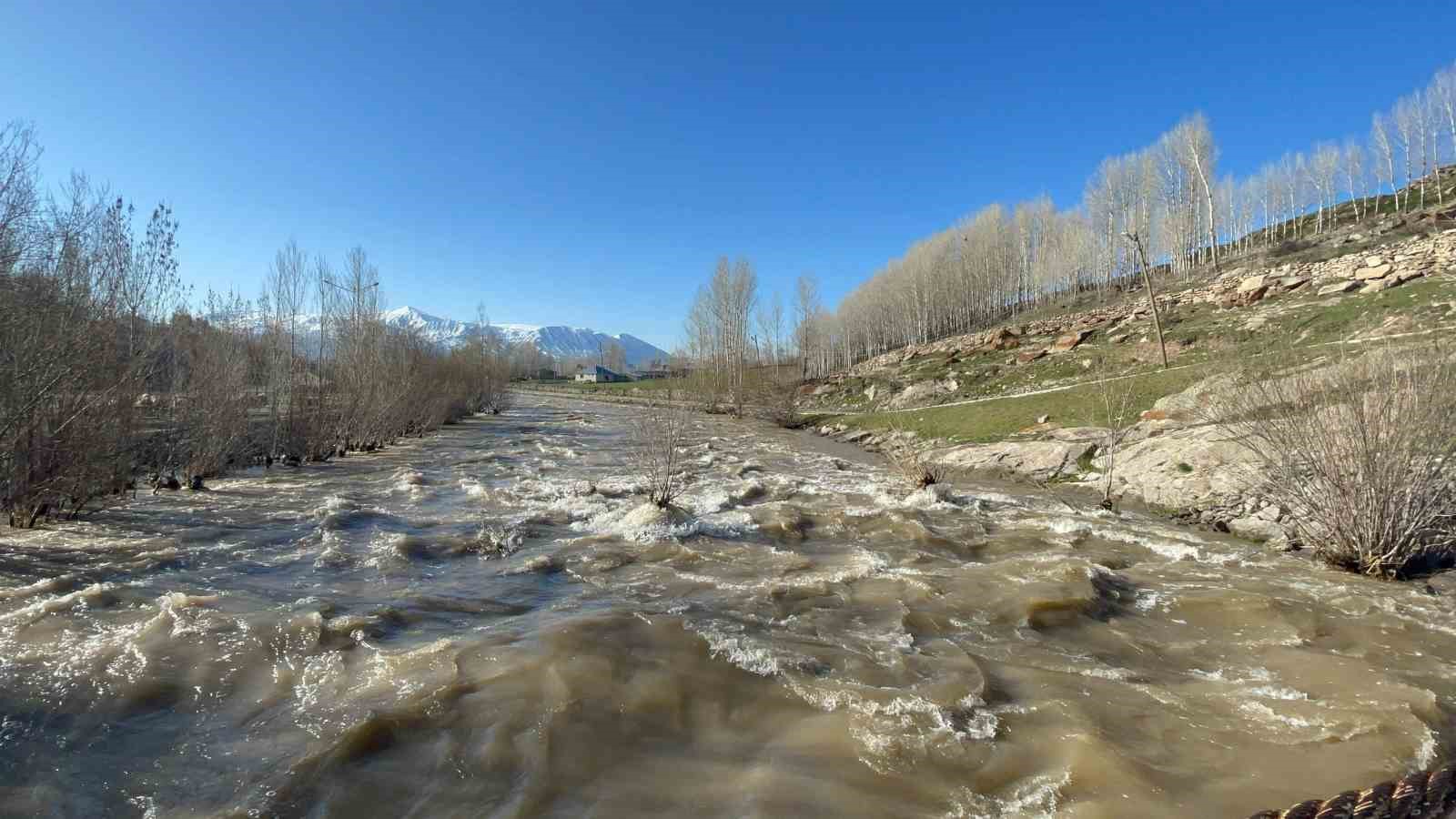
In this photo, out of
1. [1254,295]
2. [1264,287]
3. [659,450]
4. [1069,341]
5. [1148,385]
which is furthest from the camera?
[1069,341]

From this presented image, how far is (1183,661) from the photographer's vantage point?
540 centimetres

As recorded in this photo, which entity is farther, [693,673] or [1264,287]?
[1264,287]

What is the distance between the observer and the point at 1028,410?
19891 mm

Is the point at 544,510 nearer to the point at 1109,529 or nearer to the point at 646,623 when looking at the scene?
the point at 646,623

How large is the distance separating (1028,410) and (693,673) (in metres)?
18.3

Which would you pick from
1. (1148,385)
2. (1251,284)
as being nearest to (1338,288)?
(1251,284)

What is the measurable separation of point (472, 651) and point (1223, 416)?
9.88 meters

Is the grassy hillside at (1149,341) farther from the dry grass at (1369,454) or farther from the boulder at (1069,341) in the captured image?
the dry grass at (1369,454)

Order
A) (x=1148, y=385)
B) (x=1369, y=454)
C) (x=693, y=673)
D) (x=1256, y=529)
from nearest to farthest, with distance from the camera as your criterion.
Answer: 1. (x=693, y=673)
2. (x=1369, y=454)
3. (x=1256, y=529)
4. (x=1148, y=385)

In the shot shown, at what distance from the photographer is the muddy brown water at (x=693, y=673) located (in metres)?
3.44

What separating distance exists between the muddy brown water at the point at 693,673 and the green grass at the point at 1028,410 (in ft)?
29.1

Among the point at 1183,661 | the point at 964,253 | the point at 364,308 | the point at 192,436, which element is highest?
the point at 964,253

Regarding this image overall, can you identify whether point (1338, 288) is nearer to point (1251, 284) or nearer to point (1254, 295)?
point (1254, 295)

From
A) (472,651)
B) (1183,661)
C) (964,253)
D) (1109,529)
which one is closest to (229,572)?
(472,651)
